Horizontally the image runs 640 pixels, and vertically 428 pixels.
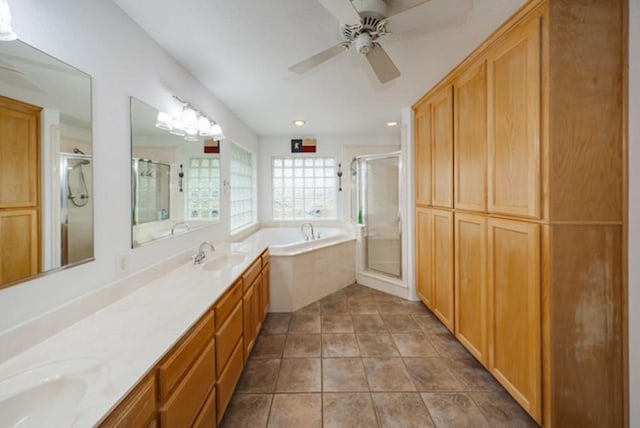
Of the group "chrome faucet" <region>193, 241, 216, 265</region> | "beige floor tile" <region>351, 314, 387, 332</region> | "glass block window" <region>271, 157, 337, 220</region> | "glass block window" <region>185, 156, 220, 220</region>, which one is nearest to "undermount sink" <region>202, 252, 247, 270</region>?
"chrome faucet" <region>193, 241, 216, 265</region>

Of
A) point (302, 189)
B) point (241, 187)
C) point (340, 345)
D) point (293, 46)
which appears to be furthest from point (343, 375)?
point (302, 189)

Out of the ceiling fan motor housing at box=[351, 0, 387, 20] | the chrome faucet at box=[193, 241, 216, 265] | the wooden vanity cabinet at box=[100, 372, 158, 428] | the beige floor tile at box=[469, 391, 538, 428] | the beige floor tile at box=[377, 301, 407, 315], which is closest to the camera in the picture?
the wooden vanity cabinet at box=[100, 372, 158, 428]

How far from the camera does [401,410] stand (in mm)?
1796

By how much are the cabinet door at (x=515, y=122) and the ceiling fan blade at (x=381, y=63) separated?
0.68 metres

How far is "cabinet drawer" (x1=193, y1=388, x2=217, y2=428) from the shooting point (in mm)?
1308

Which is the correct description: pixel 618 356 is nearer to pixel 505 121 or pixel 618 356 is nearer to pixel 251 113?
pixel 505 121

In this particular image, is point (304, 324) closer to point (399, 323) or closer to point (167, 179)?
point (399, 323)

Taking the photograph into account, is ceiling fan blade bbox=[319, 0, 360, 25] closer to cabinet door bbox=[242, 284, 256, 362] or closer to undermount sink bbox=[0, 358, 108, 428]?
undermount sink bbox=[0, 358, 108, 428]

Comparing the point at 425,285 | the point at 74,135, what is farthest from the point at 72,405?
the point at 425,285

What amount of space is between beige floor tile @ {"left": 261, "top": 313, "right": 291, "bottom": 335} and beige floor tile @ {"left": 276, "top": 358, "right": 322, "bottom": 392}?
0.51 metres

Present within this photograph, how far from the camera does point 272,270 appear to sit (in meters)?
3.25

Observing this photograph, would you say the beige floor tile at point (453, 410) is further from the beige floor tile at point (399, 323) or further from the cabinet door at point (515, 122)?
the cabinet door at point (515, 122)

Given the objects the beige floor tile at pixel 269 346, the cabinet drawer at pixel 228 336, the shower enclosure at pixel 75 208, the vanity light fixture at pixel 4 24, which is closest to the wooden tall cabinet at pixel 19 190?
the shower enclosure at pixel 75 208

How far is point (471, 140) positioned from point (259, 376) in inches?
93.8
